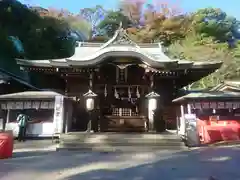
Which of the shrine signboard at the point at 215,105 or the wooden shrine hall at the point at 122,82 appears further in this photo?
the shrine signboard at the point at 215,105

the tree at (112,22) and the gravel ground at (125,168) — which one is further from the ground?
the tree at (112,22)

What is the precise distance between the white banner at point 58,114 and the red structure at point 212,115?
6351 mm

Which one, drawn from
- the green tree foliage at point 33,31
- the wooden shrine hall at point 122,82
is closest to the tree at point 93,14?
the green tree foliage at point 33,31

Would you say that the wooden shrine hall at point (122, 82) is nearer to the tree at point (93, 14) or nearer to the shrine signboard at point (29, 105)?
the shrine signboard at point (29, 105)

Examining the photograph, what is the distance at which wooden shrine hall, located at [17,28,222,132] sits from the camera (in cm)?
1339

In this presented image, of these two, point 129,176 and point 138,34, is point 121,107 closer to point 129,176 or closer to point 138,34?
point 129,176

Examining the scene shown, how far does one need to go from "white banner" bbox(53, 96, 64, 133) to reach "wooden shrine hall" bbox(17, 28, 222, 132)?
720mm

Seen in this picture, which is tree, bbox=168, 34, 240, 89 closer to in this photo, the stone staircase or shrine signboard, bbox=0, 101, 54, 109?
the stone staircase

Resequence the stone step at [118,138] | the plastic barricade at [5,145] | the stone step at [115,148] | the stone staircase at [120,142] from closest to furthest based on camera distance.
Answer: the plastic barricade at [5,145], the stone step at [115,148], the stone staircase at [120,142], the stone step at [118,138]

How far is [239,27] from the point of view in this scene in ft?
156

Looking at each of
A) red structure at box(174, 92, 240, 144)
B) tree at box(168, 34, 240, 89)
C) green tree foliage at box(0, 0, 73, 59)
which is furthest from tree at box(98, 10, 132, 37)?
red structure at box(174, 92, 240, 144)

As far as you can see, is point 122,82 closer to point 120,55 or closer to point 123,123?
point 120,55

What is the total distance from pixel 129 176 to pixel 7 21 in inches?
1101

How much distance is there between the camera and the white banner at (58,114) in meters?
13.3
